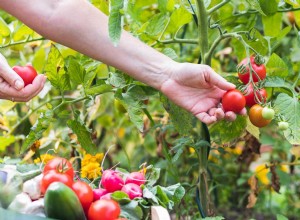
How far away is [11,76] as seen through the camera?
1.71 m

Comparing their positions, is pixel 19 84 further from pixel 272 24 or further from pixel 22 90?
pixel 272 24

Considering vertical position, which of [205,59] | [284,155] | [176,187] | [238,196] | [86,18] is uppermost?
[86,18]

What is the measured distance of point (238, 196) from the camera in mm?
3277

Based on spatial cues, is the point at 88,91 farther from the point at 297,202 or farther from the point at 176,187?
the point at 297,202

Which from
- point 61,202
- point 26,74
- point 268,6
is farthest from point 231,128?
point 61,202

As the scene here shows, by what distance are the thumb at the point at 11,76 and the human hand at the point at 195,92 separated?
1.22 ft

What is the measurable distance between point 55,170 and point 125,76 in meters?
0.66

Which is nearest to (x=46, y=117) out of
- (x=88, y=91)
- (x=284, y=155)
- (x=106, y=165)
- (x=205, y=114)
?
(x=88, y=91)

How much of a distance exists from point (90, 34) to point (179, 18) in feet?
1.07

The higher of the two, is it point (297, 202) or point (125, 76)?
point (125, 76)

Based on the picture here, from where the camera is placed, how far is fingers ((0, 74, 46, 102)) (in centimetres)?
174

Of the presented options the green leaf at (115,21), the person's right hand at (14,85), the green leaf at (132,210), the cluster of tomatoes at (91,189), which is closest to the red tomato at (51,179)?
the cluster of tomatoes at (91,189)

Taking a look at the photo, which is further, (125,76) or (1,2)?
(125,76)

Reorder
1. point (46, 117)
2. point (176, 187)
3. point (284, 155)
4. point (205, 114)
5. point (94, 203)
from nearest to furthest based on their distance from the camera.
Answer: point (94, 203) → point (176, 187) → point (205, 114) → point (46, 117) → point (284, 155)
